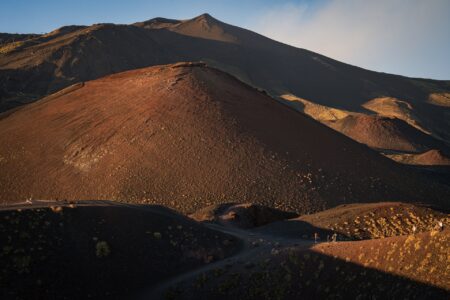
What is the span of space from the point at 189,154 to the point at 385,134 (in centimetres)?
4090

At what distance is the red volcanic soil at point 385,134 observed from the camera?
59344 mm

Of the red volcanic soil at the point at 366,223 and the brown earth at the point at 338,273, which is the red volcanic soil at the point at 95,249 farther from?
the red volcanic soil at the point at 366,223

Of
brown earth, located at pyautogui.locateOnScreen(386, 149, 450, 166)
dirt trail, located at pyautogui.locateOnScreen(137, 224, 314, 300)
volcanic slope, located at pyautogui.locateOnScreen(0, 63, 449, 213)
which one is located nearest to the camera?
dirt trail, located at pyautogui.locateOnScreen(137, 224, 314, 300)

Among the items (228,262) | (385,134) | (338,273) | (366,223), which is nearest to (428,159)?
(385,134)

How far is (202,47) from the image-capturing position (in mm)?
91000

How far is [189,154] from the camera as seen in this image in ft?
86.3

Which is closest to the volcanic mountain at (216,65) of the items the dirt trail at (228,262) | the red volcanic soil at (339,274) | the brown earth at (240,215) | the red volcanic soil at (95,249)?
the brown earth at (240,215)

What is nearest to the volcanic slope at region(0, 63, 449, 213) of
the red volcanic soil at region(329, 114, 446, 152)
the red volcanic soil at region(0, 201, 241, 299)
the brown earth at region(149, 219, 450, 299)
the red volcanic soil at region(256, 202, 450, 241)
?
the red volcanic soil at region(256, 202, 450, 241)

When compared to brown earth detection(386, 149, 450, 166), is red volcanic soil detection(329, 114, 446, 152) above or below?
above

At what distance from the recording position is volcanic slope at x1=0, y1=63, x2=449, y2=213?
2423 cm

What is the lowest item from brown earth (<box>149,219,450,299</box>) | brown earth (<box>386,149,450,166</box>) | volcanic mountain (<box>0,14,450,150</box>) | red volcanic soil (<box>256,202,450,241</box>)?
brown earth (<box>386,149,450,166</box>)

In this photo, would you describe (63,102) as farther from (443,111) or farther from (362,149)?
(443,111)

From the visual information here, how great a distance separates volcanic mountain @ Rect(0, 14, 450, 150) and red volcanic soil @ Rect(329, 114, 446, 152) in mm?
13647

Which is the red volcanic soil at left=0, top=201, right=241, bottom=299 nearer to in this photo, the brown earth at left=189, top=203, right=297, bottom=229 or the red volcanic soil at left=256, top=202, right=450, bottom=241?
the red volcanic soil at left=256, top=202, right=450, bottom=241
